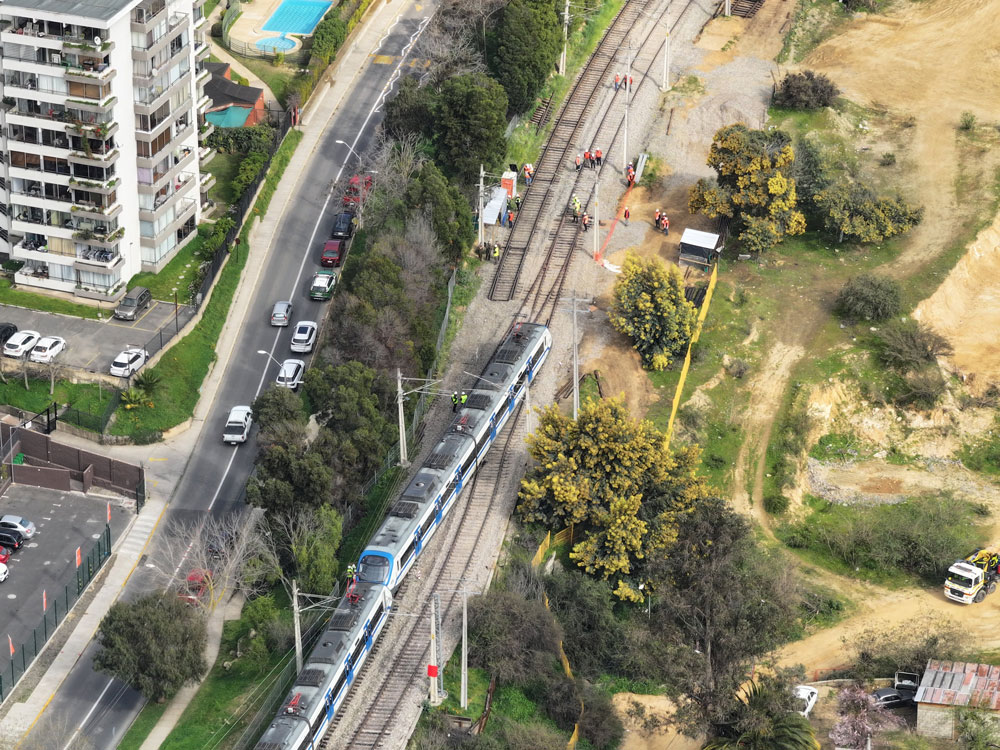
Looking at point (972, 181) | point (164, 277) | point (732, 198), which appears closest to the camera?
point (164, 277)

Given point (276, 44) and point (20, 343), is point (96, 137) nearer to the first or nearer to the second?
point (20, 343)

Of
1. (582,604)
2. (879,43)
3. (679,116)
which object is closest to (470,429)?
(582,604)

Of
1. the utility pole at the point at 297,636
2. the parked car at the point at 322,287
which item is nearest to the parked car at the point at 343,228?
the parked car at the point at 322,287

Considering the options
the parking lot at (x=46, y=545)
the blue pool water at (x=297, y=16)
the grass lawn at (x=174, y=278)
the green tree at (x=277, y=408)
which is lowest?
the parking lot at (x=46, y=545)

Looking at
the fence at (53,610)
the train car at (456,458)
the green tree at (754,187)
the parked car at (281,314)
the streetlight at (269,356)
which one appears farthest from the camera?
the green tree at (754,187)

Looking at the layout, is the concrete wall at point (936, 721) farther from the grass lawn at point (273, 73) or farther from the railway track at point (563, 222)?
the grass lawn at point (273, 73)

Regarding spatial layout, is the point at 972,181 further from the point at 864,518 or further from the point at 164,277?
the point at 164,277

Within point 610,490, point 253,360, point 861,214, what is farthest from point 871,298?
point 253,360
